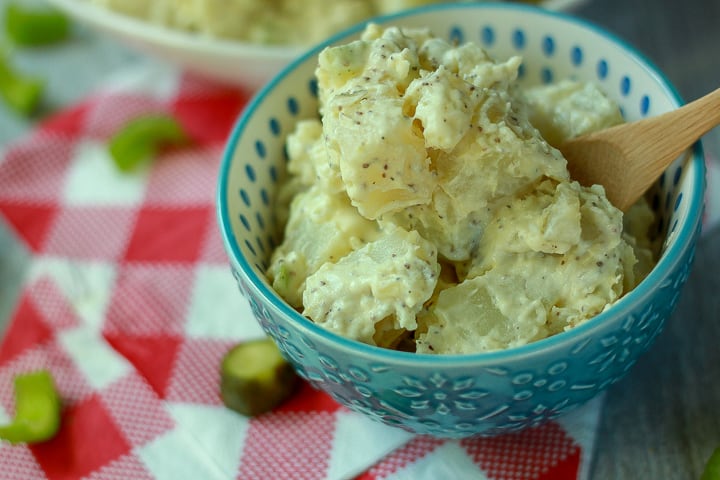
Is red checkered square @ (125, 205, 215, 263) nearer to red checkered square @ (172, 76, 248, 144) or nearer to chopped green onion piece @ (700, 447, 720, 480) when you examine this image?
red checkered square @ (172, 76, 248, 144)

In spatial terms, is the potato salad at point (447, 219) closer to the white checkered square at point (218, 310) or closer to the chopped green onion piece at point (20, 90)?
the white checkered square at point (218, 310)

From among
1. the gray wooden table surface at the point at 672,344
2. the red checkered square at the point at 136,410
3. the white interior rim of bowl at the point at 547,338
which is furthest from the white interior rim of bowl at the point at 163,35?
the red checkered square at the point at 136,410

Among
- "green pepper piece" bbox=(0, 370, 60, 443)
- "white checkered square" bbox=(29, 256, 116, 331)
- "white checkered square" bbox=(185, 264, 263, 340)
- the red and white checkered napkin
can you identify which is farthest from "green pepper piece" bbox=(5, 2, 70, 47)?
"green pepper piece" bbox=(0, 370, 60, 443)

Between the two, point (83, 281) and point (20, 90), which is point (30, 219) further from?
point (20, 90)

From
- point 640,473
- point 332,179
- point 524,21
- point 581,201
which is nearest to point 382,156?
point 332,179

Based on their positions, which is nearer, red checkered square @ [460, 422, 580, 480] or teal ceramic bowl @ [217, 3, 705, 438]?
teal ceramic bowl @ [217, 3, 705, 438]

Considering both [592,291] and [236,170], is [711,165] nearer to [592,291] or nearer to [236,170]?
[592,291]
